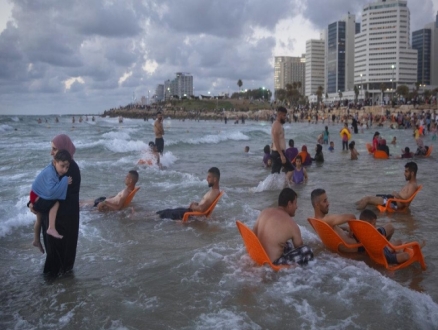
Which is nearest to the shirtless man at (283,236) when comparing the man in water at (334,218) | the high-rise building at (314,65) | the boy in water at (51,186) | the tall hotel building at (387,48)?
the man in water at (334,218)

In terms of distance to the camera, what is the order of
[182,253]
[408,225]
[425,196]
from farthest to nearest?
[425,196] → [408,225] → [182,253]

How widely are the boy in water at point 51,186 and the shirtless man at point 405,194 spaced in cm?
603

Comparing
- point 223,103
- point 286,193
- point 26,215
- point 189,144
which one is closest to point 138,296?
point 286,193

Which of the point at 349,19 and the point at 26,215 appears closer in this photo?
the point at 26,215

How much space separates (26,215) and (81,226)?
1152mm

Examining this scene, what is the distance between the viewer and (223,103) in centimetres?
15850

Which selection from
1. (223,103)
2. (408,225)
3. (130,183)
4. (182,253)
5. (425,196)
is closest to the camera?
(182,253)

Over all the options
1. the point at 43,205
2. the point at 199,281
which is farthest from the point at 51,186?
the point at 199,281

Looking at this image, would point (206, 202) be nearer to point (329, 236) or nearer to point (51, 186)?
point (329, 236)

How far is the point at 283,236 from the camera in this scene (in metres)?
4.98

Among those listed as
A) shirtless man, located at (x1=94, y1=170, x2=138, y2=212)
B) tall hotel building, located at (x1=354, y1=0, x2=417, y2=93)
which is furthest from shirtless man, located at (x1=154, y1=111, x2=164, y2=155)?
tall hotel building, located at (x1=354, y1=0, x2=417, y2=93)

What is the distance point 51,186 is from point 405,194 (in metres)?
6.32

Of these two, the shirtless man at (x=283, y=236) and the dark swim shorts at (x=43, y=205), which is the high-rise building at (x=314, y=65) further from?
Result: the dark swim shorts at (x=43, y=205)

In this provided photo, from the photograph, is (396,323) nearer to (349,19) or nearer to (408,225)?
(408,225)
